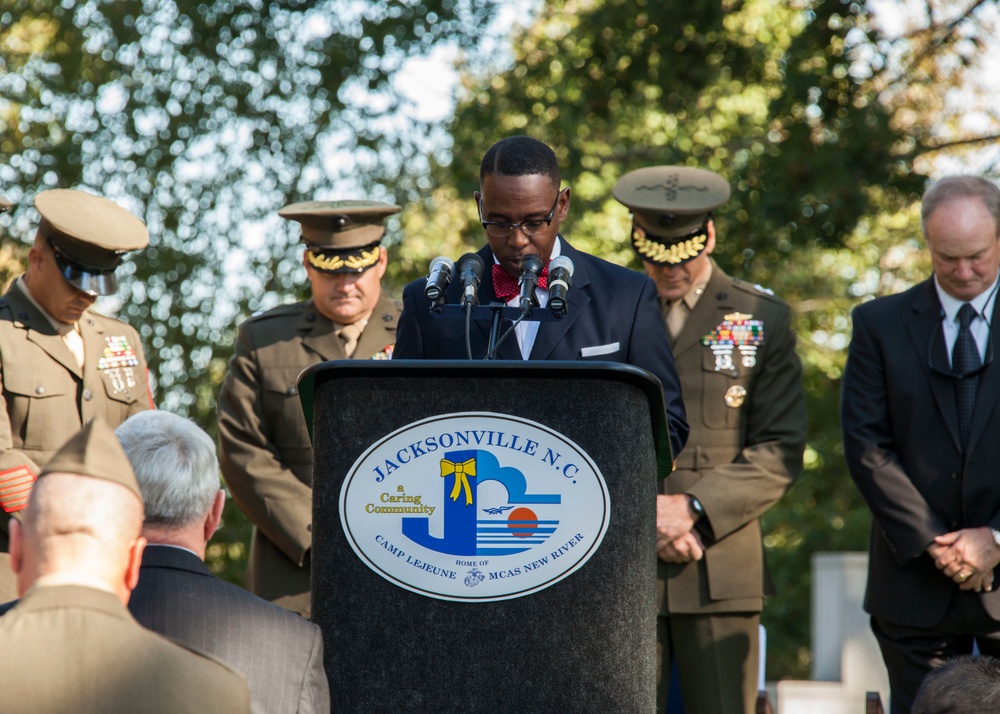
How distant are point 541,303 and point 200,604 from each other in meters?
1.29

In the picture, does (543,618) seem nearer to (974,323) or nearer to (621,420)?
(621,420)

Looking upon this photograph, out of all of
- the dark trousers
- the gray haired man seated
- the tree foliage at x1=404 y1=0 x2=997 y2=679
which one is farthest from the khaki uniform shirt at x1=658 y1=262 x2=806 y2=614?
the tree foliage at x1=404 y1=0 x2=997 y2=679

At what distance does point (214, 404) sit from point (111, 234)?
6604mm

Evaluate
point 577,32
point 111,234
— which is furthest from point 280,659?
point 577,32

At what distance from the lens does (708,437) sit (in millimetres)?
4891

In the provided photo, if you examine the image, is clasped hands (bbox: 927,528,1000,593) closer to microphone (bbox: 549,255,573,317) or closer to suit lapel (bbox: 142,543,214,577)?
microphone (bbox: 549,255,573,317)

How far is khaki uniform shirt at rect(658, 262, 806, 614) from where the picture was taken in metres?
4.68

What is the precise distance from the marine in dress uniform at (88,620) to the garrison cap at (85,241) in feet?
9.93

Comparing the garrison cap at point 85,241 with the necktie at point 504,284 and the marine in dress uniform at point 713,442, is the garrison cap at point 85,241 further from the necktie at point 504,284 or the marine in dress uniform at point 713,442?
the necktie at point 504,284

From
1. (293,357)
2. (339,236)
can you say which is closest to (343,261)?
(339,236)

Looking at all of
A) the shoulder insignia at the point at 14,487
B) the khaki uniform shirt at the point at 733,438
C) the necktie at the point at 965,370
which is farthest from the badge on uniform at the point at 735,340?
the shoulder insignia at the point at 14,487

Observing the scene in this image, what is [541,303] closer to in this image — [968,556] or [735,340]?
[735,340]

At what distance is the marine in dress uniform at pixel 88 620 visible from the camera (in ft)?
6.17

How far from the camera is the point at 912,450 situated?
4.54m
